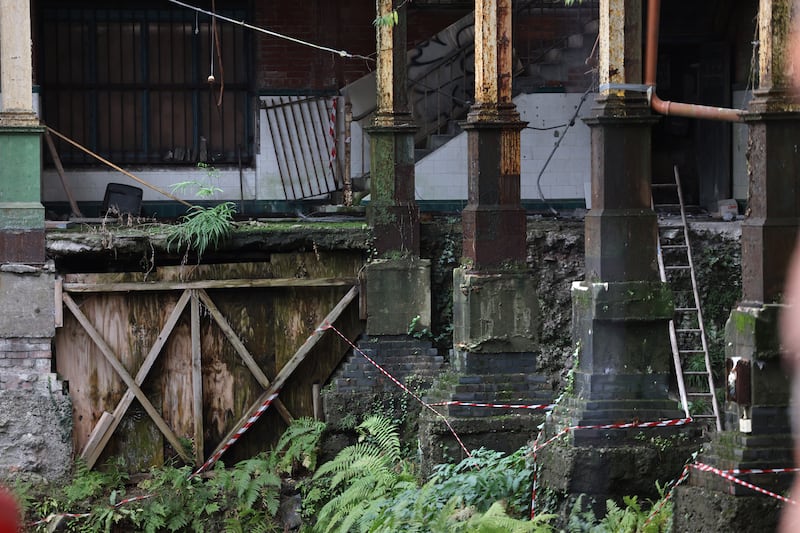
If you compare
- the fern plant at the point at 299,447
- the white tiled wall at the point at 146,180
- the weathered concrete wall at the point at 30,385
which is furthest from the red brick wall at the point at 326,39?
the fern plant at the point at 299,447

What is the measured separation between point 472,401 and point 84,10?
30.9ft

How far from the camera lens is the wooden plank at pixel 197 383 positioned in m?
14.0

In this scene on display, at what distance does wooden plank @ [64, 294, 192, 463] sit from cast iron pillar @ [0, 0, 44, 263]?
0.73m

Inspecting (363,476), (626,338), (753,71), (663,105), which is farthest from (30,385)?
(753,71)

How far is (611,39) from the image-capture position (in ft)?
30.7

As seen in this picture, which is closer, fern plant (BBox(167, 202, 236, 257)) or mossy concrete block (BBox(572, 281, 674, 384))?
mossy concrete block (BBox(572, 281, 674, 384))

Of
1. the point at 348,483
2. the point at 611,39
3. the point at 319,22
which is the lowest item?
the point at 348,483

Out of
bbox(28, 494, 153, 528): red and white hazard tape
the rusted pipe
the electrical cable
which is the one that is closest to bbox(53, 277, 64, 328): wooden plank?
bbox(28, 494, 153, 528): red and white hazard tape

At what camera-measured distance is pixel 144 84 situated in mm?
18031

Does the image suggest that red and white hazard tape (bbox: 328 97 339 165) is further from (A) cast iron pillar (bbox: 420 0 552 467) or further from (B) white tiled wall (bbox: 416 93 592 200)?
(A) cast iron pillar (bbox: 420 0 552 467)

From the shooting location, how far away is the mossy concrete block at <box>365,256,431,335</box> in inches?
553

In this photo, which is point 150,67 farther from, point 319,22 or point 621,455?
point 621,455

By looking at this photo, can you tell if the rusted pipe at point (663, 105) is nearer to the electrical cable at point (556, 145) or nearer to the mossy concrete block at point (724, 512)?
the mossy concrete block at point (724, 512)

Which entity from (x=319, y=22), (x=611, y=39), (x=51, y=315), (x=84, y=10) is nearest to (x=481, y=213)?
(x=611, y=39)
